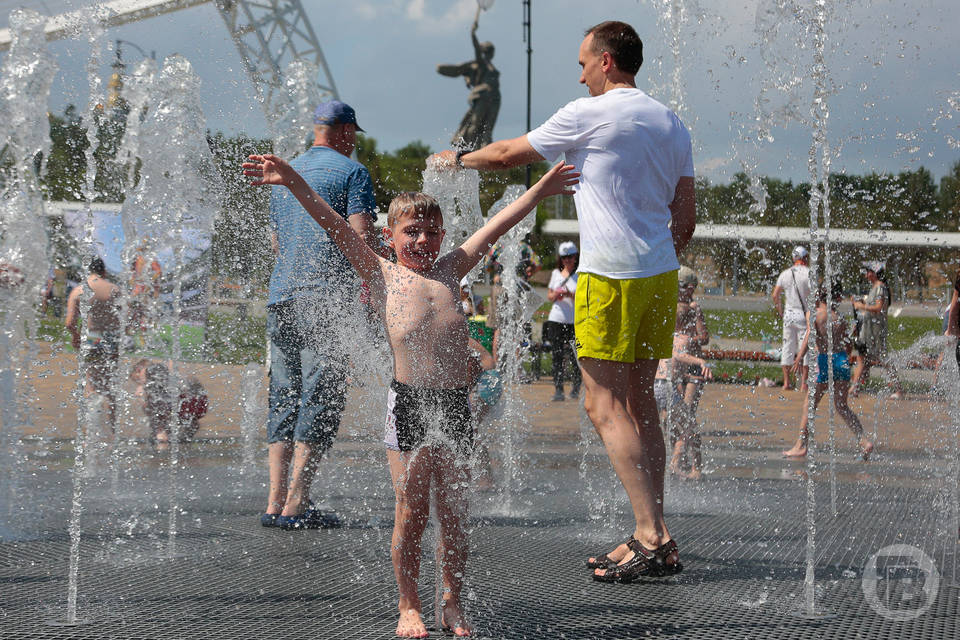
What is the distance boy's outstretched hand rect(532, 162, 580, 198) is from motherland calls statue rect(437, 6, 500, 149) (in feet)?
71.4

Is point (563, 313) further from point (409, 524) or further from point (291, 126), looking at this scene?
point (409, 524)

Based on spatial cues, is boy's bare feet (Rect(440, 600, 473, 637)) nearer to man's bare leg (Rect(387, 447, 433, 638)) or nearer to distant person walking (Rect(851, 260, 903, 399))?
man's bare leg (Rect(387, 447, 433, 638))

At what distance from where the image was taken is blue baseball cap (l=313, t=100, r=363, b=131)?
4379 millimetres

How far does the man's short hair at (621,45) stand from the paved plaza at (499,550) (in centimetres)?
163

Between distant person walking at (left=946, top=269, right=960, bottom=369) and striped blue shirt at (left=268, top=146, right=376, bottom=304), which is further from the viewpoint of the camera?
distant person walking at (left=946, top=269, right=960, bottom=369)

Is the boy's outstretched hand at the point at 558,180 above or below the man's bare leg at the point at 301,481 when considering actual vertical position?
above

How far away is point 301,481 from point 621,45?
6.88 ft

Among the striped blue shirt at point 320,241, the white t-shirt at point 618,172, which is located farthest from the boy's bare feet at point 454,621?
the striped blue shirt at point 320,241

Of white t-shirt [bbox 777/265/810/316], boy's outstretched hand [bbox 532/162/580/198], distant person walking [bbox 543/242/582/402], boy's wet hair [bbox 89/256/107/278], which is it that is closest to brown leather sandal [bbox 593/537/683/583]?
boy's outstretched hand [bbox 532/162/580/198]

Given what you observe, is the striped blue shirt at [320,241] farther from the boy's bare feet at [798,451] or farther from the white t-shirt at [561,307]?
the white t-shirt at [561,307]

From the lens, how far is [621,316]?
3438mm

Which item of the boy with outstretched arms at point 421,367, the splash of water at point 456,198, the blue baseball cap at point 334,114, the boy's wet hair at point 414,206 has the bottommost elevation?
the boy with outstretched arms at point 421,367

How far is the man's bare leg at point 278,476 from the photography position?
13.5 ft

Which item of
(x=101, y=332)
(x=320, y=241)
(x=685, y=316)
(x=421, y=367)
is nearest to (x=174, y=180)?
(x=101, y=332)
